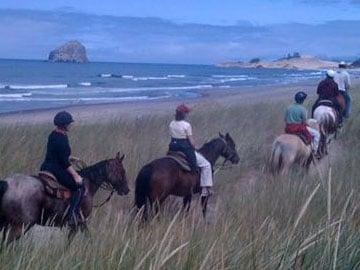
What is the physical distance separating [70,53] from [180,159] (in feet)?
462

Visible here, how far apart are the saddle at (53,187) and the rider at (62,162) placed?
0.25ft

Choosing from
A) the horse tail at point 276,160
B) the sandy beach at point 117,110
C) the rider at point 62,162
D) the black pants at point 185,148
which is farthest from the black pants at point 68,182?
the sandy beach at point 117,110

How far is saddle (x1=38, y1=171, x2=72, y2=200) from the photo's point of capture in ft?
30.3

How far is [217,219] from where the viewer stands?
7.99 metres

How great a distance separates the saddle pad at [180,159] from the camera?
11.9m

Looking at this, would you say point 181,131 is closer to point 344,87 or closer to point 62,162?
point 62,162

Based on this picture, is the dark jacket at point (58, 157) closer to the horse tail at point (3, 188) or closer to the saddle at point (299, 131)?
the horse tail at point (3, 188)

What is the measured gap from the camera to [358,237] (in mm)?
6059

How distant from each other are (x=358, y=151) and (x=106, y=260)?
38.0ft

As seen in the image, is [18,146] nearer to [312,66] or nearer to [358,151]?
[358,151]

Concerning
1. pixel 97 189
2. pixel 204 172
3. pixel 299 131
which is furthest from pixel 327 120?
pixel 97 189

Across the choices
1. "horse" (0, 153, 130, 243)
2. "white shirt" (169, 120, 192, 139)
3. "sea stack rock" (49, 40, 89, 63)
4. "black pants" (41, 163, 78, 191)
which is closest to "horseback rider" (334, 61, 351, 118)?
"white shirt" (169, 120, 192, 139)

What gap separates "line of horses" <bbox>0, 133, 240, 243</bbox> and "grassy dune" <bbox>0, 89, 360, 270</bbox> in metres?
0.28

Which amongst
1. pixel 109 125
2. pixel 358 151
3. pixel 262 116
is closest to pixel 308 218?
pixel 358 151
